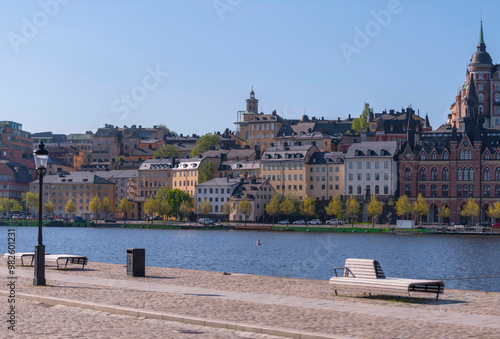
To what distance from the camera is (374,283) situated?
22.8 m

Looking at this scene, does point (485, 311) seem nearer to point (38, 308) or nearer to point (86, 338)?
point (86, 338)

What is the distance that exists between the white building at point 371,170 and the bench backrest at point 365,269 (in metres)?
130

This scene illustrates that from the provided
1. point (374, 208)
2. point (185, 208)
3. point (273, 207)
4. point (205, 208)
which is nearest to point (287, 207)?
point (273, 207)

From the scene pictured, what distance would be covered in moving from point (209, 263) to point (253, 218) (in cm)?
9761

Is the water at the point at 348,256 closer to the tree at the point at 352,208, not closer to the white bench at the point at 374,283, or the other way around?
the white bench at the point at 374,283

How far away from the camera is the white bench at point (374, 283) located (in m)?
22.2

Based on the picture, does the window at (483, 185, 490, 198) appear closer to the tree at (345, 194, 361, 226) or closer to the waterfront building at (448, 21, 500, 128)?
the tree at (345, 194, 361, 226)

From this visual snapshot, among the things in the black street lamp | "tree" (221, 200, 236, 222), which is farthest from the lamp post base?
"tree" (221, 200, 236, 222)

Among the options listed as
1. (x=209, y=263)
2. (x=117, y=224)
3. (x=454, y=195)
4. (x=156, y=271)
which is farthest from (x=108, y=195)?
(x=156, y=271)

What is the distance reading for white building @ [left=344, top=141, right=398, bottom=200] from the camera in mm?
153750

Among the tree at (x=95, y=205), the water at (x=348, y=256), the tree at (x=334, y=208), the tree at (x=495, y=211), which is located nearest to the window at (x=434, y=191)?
the tree at (x=495, y=211)

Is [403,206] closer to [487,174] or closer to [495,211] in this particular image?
[495,211]

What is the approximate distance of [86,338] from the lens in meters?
16.6

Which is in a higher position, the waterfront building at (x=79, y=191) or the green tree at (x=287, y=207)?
the waterfront building at (x=79, y=191)
